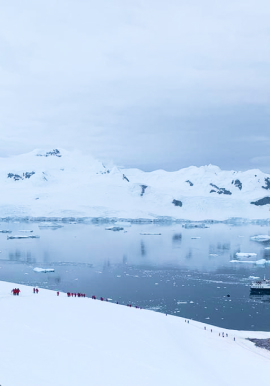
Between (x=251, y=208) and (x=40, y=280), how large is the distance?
342 ft

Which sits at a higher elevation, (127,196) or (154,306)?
(127,196)

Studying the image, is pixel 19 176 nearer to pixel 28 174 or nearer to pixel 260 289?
pixel 28 174

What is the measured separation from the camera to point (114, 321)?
794 inches

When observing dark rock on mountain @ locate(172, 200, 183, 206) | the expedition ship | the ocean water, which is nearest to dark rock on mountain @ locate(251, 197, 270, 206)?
dark rock on mountain @ locate(172, 200, 183, 206)

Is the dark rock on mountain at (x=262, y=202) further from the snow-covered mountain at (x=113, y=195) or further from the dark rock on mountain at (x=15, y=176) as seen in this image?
the dark rock on mountain at (x=15, y=176)

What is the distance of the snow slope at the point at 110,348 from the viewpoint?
11884 mm

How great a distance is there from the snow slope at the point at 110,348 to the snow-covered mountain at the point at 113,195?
8412cm

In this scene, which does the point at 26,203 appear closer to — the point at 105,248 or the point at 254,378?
the point at 105,248

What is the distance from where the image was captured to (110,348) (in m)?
15.2

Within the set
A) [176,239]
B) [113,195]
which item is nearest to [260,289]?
[176,239]

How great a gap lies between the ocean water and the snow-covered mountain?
117 feet

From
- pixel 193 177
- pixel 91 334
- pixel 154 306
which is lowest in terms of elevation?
pixel 154 306

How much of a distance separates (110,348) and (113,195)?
104m

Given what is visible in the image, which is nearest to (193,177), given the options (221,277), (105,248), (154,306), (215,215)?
(215,215)
